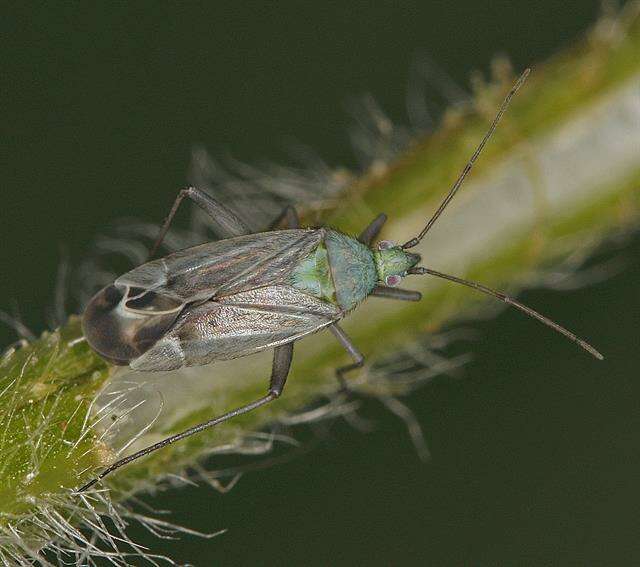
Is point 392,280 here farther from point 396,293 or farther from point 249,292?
point 249,292

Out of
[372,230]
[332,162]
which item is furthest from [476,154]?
[332,162]

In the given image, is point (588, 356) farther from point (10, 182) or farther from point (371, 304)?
point (10, 182)

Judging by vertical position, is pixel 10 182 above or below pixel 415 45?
above

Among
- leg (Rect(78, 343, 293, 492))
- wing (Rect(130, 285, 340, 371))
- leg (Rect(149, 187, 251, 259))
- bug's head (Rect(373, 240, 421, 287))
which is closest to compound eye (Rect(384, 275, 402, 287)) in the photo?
bug's head (Rect(373, 240, 421, 287))

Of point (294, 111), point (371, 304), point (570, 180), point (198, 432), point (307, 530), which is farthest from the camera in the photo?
point (294, 111)

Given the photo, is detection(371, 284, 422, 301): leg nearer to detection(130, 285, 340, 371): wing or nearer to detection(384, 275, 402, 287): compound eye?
detection(384, 275, 402, 287): compound eye

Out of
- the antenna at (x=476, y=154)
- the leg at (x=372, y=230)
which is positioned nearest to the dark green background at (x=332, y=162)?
the leg at (x=372, y=230)

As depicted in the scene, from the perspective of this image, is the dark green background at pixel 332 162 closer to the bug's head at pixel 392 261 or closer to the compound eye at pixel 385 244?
the bug's head at pixel 392 261

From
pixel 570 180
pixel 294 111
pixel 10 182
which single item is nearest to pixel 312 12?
pixel 294 111
